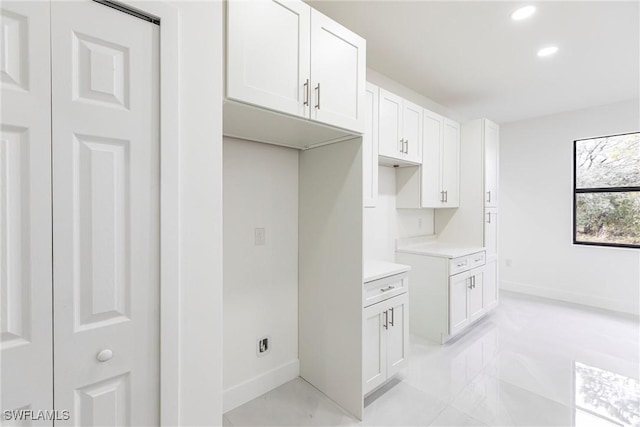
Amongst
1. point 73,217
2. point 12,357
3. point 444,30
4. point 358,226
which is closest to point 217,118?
point 73,217

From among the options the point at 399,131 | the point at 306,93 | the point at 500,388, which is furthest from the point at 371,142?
the point at 500,388

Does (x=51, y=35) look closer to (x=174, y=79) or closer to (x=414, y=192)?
(x=174, y=79)

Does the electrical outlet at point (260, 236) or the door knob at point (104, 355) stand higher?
the electrical outlet at point (260, 236)

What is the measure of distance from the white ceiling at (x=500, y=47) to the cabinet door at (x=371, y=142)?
485 mm

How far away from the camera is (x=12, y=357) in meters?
0.72

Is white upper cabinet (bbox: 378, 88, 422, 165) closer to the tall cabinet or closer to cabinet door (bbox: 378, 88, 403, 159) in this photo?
cabinet door (bbox: 378, 88, 403, 159)

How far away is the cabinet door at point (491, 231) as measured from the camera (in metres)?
3.29

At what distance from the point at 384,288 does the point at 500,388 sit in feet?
3.82

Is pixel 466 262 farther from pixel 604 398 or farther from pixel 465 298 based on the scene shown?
pixel 604 398

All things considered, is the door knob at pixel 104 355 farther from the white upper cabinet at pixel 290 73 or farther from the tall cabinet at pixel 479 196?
the tall cabinet at pixel 479 196

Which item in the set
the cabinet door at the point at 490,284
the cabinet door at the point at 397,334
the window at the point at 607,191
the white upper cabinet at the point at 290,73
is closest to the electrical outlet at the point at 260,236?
the white upper cabinet at the point at 290,73

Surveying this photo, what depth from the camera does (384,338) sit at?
196cm

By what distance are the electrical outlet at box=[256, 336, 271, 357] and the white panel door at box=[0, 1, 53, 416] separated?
1.32 metres

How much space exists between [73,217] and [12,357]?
378 mm
